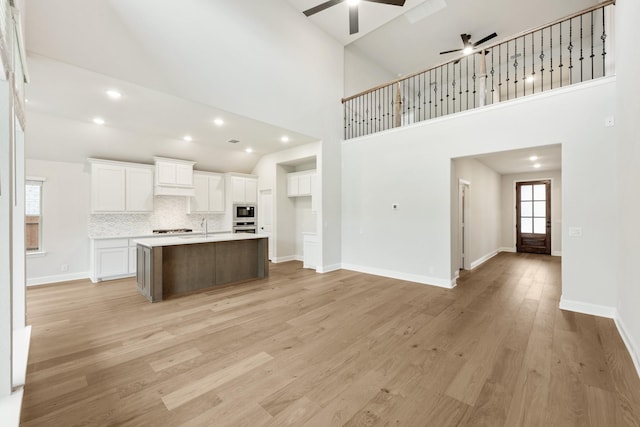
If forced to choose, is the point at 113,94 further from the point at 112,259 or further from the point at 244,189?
the point at 244,189

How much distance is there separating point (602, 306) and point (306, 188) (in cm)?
575

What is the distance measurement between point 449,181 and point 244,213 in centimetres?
542

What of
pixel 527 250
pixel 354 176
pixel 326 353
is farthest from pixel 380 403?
pixel 527 250

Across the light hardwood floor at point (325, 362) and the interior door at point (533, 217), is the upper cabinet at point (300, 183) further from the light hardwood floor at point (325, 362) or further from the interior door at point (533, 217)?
the interior door at point (533, 217)

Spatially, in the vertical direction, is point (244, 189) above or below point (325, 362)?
above

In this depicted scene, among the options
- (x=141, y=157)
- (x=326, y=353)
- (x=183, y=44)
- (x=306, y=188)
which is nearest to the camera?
(x=326, y=353)

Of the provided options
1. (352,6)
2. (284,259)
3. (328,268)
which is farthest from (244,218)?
(352,6)

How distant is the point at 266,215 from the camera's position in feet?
25.6

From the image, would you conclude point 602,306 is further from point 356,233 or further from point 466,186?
point 356,233

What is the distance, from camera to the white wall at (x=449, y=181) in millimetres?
3461

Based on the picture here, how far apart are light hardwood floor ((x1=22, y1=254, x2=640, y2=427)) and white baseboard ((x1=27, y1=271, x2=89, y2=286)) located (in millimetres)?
1288

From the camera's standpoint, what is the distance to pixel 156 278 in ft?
13.5

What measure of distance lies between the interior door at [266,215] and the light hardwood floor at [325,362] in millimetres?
3264

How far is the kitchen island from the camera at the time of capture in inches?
165
